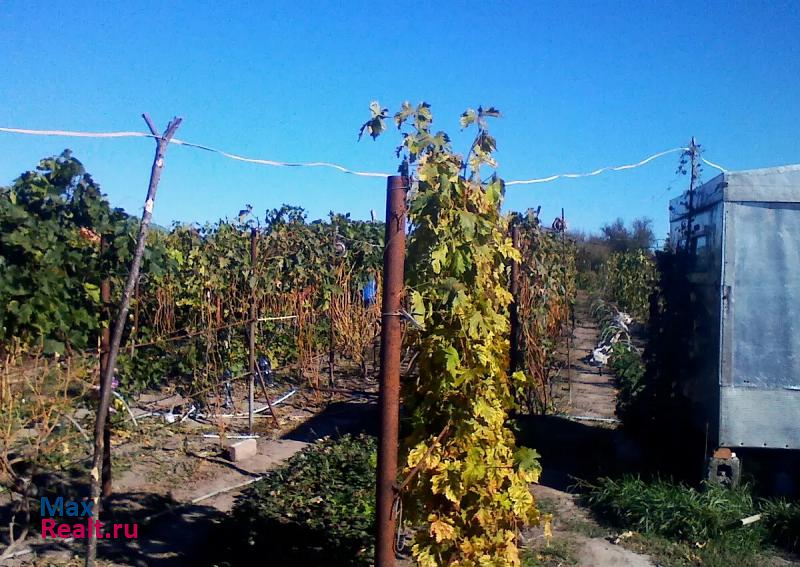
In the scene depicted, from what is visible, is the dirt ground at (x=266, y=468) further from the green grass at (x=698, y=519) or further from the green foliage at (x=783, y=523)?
the green foliage at (x=783, y=523)

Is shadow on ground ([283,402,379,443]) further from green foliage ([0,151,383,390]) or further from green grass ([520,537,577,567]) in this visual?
green grass ([520,537,577,567])

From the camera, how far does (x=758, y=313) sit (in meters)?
6.30

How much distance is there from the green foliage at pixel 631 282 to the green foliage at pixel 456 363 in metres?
15.2

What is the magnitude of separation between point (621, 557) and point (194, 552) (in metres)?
3.07

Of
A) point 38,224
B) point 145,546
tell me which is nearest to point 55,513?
point 145,546

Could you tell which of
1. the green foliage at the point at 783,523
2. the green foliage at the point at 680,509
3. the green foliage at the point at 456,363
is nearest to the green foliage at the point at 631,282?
the green foliage at the point at 680,509

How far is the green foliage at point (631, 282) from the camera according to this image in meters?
20.0

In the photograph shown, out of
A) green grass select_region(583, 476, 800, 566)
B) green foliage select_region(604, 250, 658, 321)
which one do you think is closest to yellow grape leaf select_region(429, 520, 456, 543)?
green grass select_region(583, 476, 800, 566)

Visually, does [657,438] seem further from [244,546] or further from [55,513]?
[55,513]

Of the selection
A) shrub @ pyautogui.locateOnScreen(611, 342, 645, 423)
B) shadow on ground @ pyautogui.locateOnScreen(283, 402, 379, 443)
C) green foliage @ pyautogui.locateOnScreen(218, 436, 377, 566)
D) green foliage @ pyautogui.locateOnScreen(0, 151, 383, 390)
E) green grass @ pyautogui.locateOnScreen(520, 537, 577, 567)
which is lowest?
green grass @ pyautogui.locateOnScreen(520, 537, 577, 567)

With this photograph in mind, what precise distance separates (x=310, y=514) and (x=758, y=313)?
13.3ft

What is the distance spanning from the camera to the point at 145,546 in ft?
17.5

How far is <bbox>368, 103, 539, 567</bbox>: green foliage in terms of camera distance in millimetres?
3539

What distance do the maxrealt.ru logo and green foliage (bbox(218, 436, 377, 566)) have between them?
817 millimetres
